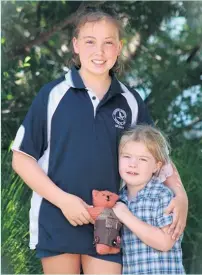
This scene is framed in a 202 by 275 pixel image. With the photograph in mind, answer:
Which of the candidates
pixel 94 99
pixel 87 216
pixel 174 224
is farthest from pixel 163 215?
pixel 94 99

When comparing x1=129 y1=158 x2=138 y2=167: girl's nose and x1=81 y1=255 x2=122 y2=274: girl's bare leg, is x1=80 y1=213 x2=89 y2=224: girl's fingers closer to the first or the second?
x1=81 y1=255 x2=122 y2=274: girl's bare leg

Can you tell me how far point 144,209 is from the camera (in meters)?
2.48

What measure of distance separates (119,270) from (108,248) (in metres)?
0.12

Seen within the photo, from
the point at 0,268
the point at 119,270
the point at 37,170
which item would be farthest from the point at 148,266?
the point at 0,268

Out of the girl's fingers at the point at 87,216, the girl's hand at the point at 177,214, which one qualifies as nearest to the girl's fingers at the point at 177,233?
the girl's hand at the point at 177,214

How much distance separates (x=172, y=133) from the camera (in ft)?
15.4

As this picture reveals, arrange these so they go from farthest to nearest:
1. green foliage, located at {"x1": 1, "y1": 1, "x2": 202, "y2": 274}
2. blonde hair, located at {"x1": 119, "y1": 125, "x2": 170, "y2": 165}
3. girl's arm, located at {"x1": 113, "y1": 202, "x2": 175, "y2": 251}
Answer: green foliage, located at {"x1": 1, "y1": 1, "x2": 202, "y2": 274}, blonde hair, located at {"x1": 119, "y1": 125, "x2": 170, "y2": 165}, girl's arm, located at {"x1": 113, "y1": 202, "x2": 175, "y2": 251}

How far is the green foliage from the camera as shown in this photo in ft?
15.5

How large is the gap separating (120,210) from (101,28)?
72 centimetres

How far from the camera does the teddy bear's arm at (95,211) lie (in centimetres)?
246

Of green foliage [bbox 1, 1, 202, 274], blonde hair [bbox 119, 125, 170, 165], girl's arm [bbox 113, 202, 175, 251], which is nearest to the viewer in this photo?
girl's arm [bbox 113, 202, 175, 251]

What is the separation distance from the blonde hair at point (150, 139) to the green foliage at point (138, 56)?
188 centimetres

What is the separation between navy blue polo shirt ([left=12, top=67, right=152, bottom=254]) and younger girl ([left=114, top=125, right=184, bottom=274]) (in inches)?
2.7

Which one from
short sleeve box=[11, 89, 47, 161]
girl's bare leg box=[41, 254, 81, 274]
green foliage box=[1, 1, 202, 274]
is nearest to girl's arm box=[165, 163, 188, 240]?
girl's bare leg box=[41, 254, 81, 274]
